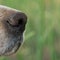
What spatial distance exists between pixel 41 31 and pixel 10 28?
5.27 feet

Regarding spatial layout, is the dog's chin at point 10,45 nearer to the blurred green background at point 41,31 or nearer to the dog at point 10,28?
the dog at point 10,28

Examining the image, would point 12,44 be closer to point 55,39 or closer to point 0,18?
point 0,18

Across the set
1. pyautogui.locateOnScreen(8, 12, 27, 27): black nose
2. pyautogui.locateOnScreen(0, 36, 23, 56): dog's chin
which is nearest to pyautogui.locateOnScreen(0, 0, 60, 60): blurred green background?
pyautogui.locateOnScreen(0, 36, 23, 56): dog's chin

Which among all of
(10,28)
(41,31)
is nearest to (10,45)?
(10,28)

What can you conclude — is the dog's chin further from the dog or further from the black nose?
the black nose

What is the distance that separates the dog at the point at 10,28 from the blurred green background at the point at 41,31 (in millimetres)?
1311

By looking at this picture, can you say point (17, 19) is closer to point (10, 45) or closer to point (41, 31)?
point (10, 45)

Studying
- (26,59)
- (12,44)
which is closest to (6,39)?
(12,44)

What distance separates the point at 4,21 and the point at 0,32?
0.29 feet

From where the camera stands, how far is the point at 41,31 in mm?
4262

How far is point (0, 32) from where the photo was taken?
270cm

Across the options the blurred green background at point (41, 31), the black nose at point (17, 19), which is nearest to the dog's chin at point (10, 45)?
the black nose at point (17, 19)

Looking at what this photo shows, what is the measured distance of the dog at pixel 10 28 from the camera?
8.77 ft

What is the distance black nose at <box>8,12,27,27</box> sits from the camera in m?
2.65
